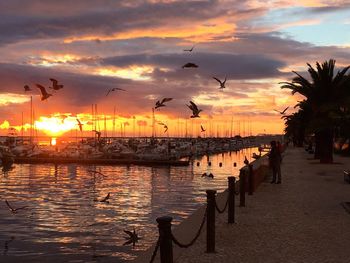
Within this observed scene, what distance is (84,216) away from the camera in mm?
21625

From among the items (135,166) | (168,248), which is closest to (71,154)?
(135,166)

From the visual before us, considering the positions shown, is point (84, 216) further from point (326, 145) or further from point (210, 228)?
point (326, 145)

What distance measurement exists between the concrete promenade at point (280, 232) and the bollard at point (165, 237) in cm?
232

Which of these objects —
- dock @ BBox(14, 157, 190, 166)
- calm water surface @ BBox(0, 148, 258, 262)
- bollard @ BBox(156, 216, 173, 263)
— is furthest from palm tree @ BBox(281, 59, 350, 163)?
bollard @ BBox(156, 216, 173, 263)

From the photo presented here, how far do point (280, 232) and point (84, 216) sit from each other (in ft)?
37.6

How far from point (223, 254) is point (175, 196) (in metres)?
20.1

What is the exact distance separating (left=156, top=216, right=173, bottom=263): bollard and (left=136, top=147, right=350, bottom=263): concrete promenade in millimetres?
2318

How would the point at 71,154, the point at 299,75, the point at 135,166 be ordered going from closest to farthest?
the point at 299,75
the point at 135,166
the point at 71,154

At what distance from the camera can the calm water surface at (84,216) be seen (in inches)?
583

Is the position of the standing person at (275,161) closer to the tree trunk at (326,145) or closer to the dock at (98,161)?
the tree trunk at (326,145)

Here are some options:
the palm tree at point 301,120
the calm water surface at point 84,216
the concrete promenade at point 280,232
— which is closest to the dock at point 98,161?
the palm tree at point 301,120

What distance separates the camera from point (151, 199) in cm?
2827

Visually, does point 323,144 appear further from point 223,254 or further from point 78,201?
point 223,254

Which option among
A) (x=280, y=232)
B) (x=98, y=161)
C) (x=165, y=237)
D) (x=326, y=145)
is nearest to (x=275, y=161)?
(x=280, y=232)
